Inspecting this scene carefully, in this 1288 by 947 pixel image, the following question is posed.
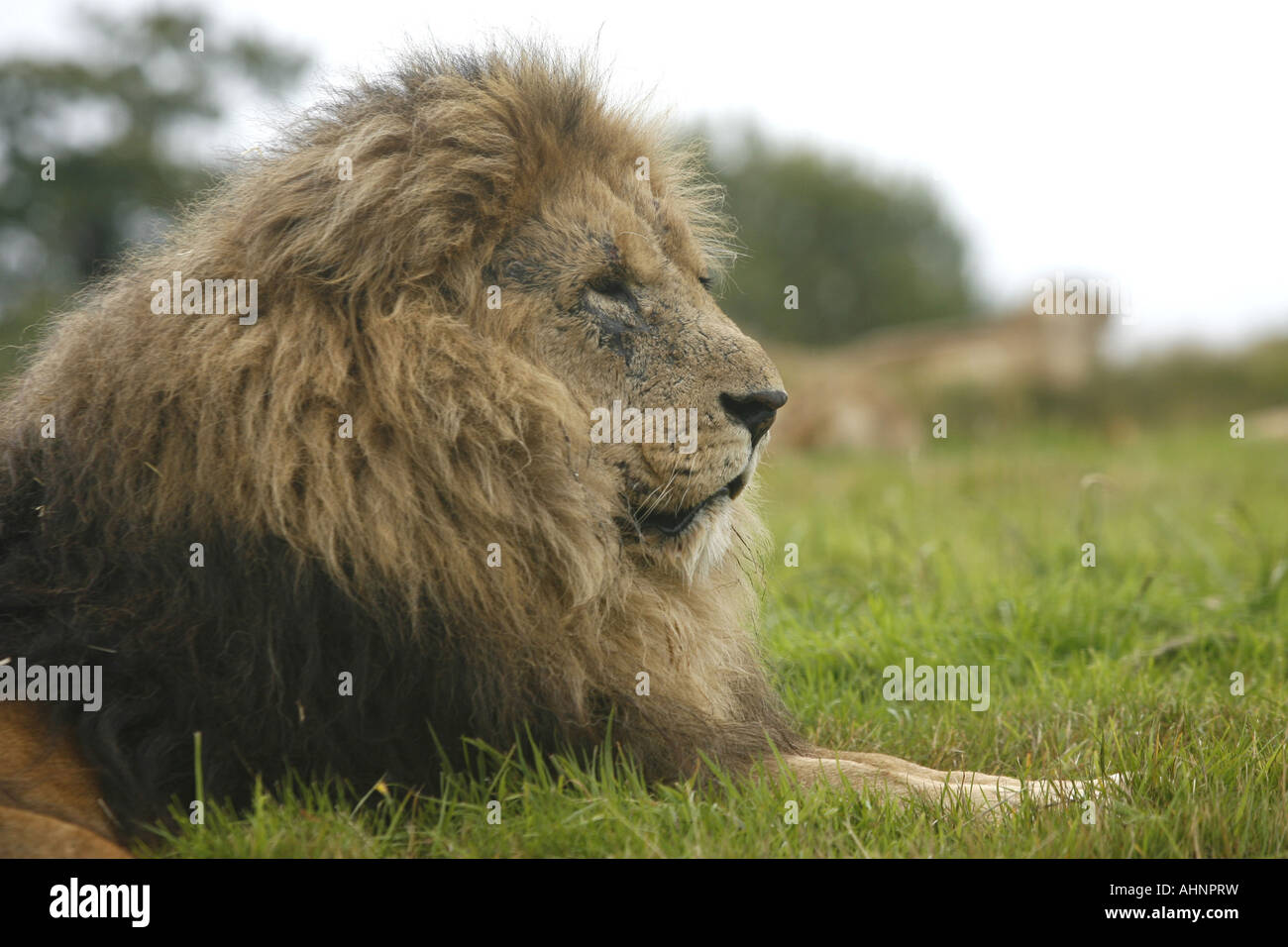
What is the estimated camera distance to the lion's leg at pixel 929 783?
3.18m

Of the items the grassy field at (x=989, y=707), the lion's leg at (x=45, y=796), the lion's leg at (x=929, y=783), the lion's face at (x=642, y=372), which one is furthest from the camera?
the lion's face at (x=642, y=372)

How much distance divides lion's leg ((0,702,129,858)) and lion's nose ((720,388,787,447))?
1.88 metres

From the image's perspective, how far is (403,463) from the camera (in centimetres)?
311

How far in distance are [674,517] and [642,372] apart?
423mm

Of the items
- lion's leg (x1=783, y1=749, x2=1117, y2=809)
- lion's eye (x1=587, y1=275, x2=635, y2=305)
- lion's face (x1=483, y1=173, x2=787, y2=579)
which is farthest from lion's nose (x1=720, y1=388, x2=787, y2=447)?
lion's leg (x1=783, y1=749, x2=1117, y2=809)

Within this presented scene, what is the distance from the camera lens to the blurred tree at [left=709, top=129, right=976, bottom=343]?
37594mm

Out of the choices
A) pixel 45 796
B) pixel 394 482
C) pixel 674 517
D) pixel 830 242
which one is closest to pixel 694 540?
pixel 674 517

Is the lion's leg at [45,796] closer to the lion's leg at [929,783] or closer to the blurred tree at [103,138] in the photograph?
the lion's leg at [929,783]

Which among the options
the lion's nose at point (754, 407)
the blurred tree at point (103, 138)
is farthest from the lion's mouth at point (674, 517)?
the blurred tree at point (103, 138)

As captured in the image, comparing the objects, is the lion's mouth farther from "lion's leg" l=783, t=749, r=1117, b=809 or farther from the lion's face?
"lion's leg" l=783, t=749, r=1117, b=809

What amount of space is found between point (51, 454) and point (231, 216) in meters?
0.83

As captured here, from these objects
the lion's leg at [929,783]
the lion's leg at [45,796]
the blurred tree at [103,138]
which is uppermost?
the blurred tree at [103,138]

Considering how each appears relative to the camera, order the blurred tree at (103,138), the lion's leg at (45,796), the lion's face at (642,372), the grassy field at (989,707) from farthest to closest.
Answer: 1. the blurred tree at (103,138)
2. the lion's face at (642,372)
3. the grassy field at (989,707)
4. the lion's leg at (45,796)
